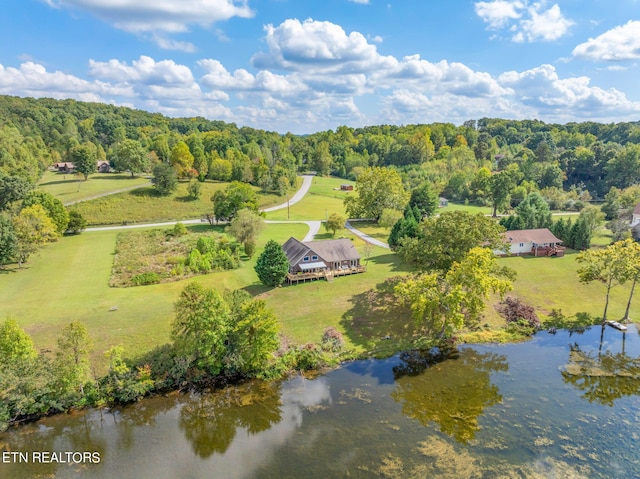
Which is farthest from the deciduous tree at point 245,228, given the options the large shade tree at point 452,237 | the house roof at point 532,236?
the house roof at point 532,236

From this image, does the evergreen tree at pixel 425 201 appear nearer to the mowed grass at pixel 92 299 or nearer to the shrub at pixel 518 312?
the shrub at pixel 518 312

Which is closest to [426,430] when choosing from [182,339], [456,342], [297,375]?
[297,375]

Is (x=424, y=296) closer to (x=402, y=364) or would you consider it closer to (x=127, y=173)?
(x=402, y=364)

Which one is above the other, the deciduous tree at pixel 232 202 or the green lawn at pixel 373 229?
the deciduous tree at pixel 232 202

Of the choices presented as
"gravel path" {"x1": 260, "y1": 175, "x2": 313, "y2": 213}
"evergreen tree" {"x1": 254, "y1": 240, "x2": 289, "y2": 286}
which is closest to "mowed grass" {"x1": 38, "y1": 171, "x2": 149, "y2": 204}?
"gravel path" {"x1": 260, "y1": 175, "x2": 313, "y2": 213}

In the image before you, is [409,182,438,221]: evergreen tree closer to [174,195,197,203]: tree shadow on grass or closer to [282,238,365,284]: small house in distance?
[282,238,365,284]: small house in distance

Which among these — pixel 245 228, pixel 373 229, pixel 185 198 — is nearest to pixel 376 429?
pixel 245 228
